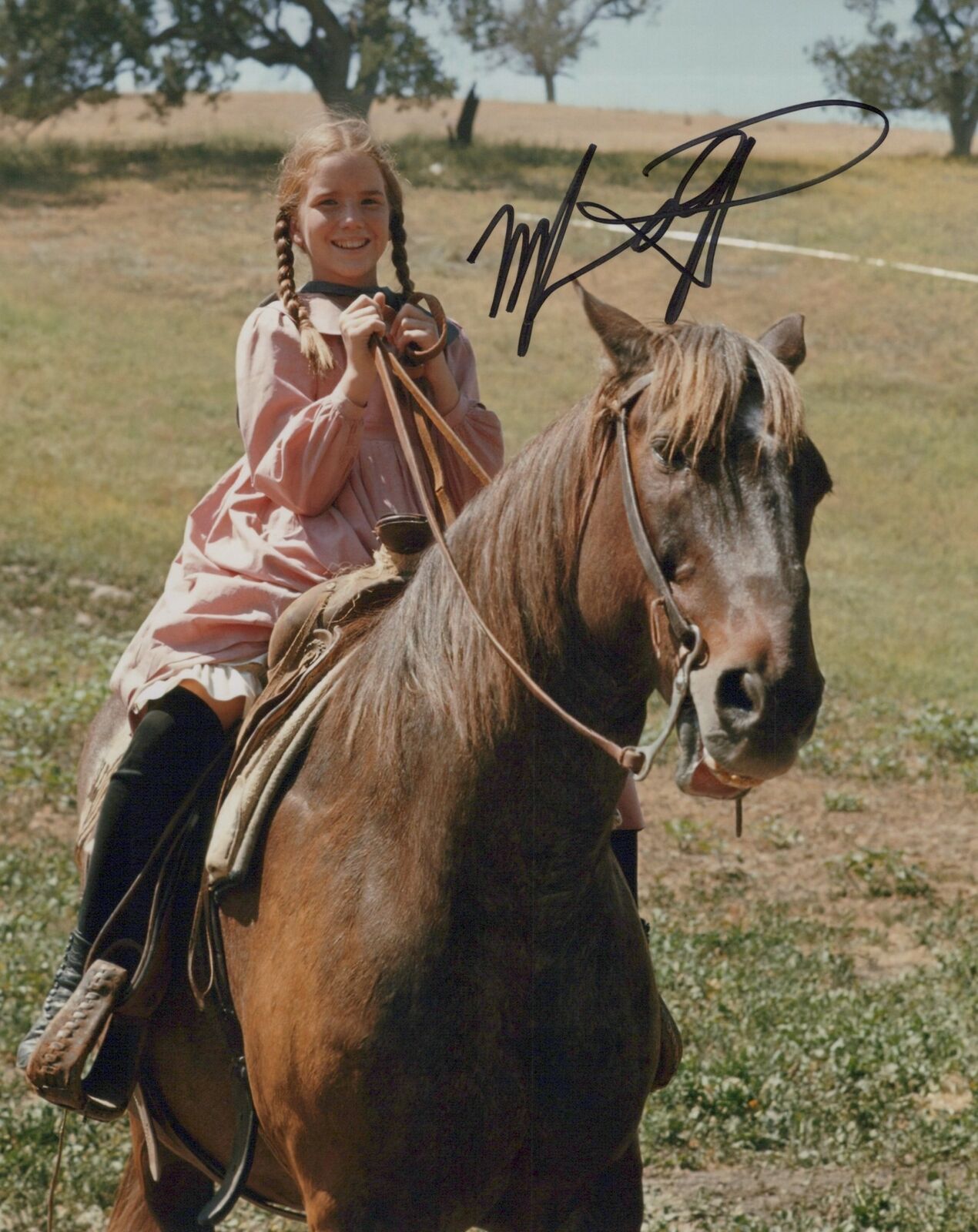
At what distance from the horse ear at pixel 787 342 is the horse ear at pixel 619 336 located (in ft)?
0.83

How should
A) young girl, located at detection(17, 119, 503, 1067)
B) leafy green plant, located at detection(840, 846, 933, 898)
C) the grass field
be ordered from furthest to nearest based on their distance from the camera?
leafy green plant, located at detection(840, 846, 933, 898), the grass field, young girl, located at detection(17, 119, 503, 1067)

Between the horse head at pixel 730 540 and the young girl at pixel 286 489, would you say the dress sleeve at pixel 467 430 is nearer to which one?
the young girl at pixel 286 489

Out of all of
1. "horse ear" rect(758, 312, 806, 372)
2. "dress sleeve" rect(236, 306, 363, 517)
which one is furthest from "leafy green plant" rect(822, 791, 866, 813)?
"horse ear" rect(758, 312, 806, 372)

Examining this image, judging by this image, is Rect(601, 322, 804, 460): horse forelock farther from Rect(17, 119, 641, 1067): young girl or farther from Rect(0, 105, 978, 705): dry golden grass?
Rect(0, 105, 978, 705): dry golden grass

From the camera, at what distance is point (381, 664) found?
3.19 m

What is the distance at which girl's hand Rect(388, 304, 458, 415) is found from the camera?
3.62 m

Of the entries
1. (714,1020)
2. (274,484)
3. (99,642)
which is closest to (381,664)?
(274,484)

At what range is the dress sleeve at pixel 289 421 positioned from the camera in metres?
3.45

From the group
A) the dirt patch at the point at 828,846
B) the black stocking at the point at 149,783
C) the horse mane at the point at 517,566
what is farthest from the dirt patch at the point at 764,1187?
the horse mane at the point at 517,566

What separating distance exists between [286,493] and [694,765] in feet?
4.75

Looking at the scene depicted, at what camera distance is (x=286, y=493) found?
3572 millimetres

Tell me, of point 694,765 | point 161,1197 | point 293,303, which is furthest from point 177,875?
point 694,765

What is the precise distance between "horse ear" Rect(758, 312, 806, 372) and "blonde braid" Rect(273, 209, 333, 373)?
3.88 feet
